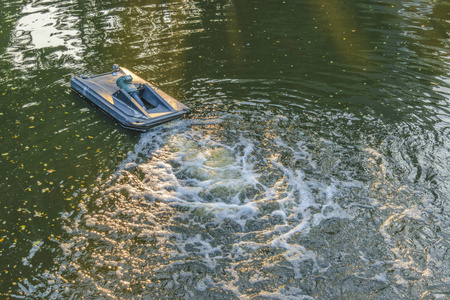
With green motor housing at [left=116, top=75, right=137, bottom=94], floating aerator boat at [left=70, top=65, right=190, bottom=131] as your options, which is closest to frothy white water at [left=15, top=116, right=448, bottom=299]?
floating aerator boat at [left=70, top=65, right=190, bottom=131]

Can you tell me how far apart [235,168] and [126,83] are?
412 centimetres

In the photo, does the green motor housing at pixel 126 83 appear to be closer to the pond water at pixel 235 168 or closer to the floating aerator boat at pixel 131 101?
the floating aerator boat at pixel 131 101

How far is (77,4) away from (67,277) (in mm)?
14965

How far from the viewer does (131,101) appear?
35.2ft

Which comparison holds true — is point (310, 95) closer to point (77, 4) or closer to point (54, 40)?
point (54, 40)

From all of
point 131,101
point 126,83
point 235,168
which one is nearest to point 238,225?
point 235,168

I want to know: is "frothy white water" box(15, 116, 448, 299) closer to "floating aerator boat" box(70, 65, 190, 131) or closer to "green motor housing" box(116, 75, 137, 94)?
"floating aerator boat" box(70, 65, 190, 131)

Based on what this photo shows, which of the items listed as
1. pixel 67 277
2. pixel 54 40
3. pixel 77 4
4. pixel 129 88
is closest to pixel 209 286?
pixel 67 277

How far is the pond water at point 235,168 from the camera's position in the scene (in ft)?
22.6

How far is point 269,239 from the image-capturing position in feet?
24.5

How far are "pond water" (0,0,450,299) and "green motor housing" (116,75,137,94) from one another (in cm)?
101

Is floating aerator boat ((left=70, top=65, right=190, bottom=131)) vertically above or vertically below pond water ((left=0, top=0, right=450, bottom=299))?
above

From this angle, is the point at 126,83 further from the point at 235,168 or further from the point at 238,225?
the point at 238,225

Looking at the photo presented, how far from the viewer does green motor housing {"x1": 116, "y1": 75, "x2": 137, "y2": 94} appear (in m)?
11.0
